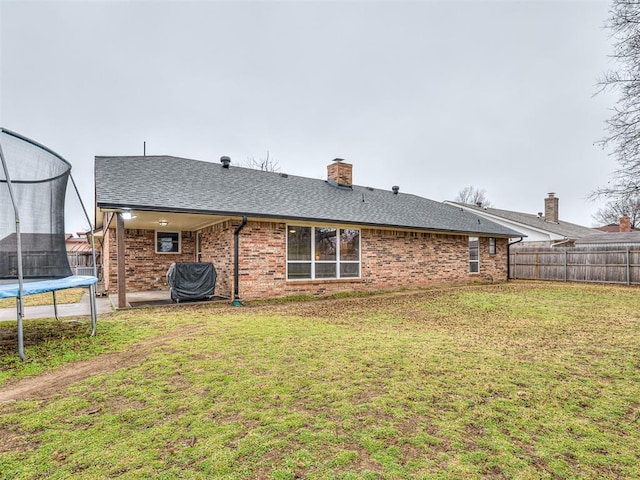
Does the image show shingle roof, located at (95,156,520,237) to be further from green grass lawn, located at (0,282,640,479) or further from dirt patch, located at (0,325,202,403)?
dirt patch, located at (0,325,202,403)

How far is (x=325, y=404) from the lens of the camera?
294cm

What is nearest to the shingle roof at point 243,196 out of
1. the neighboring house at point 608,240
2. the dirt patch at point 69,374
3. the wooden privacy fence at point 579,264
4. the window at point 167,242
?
the window at point 167,242

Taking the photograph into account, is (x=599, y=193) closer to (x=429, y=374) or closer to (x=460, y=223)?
(x=429, y=374)

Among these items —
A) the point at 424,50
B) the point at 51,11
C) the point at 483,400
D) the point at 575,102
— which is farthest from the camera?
the point at 424,50

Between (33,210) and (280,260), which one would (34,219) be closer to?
(33,210)

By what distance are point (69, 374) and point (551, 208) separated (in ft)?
98.3

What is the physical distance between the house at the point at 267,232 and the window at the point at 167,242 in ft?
0.12

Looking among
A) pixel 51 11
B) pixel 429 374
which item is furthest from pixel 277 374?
pixel 51 11

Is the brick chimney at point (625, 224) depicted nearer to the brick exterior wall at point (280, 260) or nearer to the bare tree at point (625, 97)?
the brick exterior wall at point (280, 260)

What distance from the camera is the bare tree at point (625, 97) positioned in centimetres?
544

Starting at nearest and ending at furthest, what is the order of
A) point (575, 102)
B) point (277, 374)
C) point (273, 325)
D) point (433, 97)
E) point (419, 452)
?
point (419, 452), point (277, 374), point (273, 325), point (575, 102), point (433, 97)

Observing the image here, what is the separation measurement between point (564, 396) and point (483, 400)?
820 mm

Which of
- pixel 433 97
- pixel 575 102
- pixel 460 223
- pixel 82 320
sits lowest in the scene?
pixel 82 320

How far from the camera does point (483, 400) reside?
3041mm
